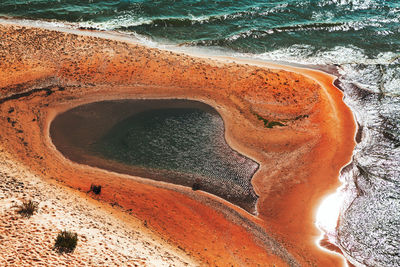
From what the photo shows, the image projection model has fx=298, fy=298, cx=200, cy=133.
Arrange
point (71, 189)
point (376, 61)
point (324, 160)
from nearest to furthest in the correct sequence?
1. point (71, 189)
2. point (324, 160)
3. point (376, 61)

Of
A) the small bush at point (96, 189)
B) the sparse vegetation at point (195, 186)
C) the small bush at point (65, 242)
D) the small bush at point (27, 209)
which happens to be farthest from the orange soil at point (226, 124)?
the small bush at point (65, 242)

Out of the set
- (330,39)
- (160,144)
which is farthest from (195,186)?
(330,39)

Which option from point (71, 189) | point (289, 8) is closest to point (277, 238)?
point (71, 189)

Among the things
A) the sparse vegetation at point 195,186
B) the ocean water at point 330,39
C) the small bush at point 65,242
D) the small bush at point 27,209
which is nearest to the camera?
the small bush at point 65,242

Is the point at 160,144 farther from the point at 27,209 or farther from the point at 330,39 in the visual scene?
the point at 330,39

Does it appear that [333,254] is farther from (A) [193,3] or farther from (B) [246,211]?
(A) [193,3]

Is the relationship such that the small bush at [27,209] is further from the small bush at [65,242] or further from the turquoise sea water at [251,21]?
the turquoise sea water at [251,21]

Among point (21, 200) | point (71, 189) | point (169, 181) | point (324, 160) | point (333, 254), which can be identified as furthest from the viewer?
point (324, 160)

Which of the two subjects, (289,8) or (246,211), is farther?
(289,8)
